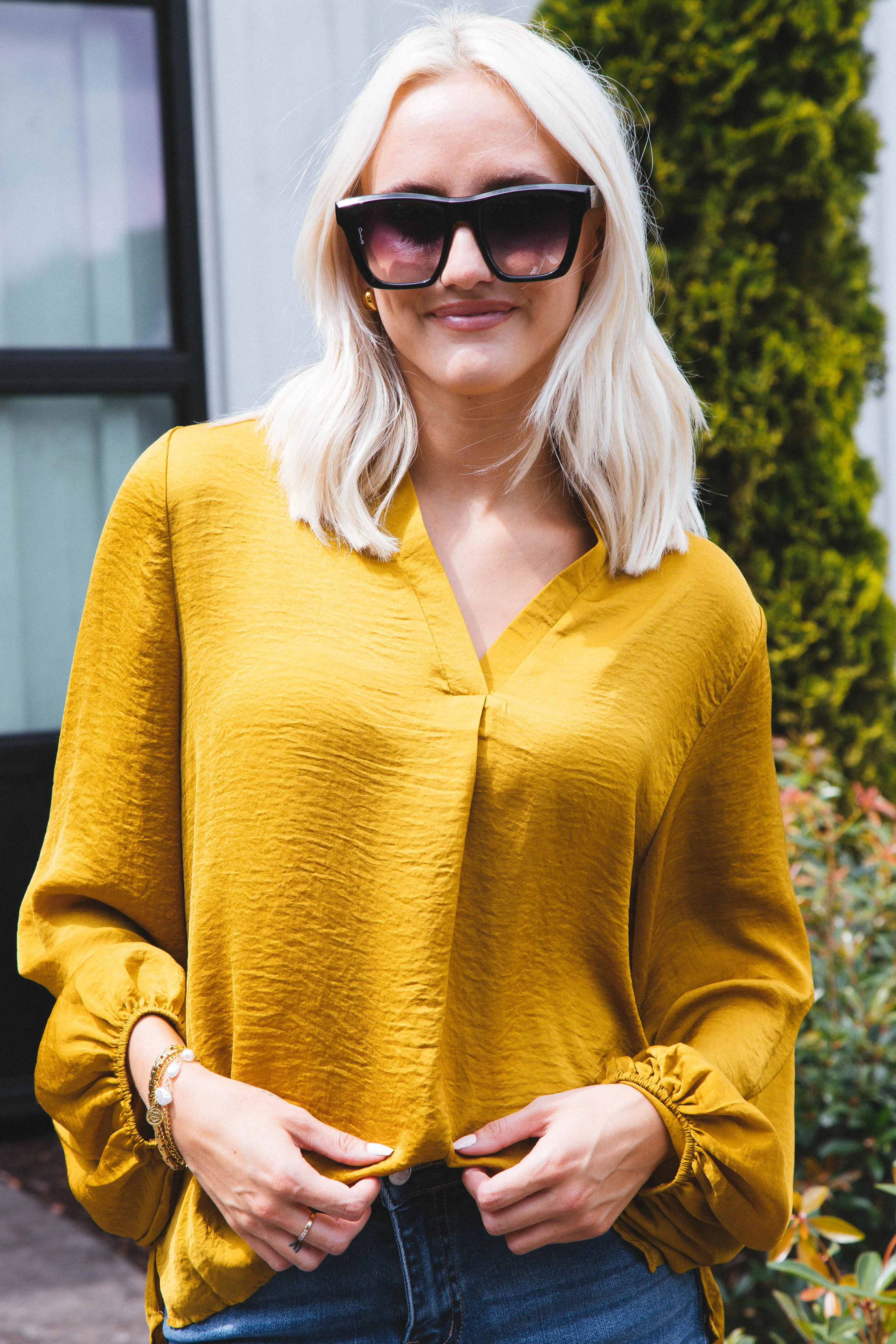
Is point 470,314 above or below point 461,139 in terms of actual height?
below

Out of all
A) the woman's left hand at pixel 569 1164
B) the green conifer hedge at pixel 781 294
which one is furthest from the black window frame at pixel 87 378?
the woman's left hand at pixel 569 1164

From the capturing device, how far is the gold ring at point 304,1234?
1.18 metres

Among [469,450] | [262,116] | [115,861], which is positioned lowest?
[115,861]

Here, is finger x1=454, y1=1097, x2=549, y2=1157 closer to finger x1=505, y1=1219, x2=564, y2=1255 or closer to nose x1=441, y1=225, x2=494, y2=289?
finger x1=505, y1=1219, x2=564, y2=1255

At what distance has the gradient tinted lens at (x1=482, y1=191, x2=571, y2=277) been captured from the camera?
1.32m

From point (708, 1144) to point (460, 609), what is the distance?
632 millimetres

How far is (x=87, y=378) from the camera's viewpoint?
4.02 meters

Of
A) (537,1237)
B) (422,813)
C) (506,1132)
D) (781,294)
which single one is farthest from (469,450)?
(781,294)

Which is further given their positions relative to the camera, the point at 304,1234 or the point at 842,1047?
the point at 842,1047

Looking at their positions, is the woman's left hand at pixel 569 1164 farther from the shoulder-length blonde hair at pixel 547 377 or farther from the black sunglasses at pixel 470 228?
the black sunglasses at pixel 470 228

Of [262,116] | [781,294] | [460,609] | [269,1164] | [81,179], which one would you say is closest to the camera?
[269,1164]

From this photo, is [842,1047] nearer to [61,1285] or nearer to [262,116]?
[61,1285]

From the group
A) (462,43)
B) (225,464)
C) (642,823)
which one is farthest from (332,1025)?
(462,43)

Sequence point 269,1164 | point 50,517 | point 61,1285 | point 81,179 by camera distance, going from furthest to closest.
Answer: point 50,517 → point 81,179 → point 61,1285 → point 269,1164
